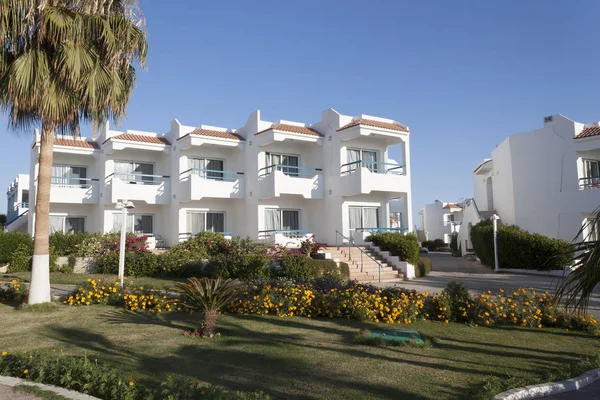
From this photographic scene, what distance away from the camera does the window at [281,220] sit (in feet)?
90.2

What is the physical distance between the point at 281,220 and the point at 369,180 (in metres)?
5.74

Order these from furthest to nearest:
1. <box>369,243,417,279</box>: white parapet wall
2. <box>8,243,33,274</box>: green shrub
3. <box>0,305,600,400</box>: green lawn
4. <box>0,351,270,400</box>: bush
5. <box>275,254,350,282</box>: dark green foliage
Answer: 1. <box>8,243,33,274</box>: green shrub
2. <box>369,243,417,279</box>: white parapet wall
3. <box>275,254,350,282</box>: dark green foliage
4. <box>0,305,600,400</box>: green lawn
5. <box>0,351,270,400</box>: bush

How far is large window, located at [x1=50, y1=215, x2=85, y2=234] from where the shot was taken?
2753 cm

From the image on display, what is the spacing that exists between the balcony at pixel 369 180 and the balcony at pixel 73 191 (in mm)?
13926

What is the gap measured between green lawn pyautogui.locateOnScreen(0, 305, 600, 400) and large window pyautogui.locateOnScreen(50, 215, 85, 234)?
17368 millimetres

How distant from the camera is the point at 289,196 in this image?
27.8 meters

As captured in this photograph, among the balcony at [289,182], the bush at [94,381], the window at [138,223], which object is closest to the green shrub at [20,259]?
the window at [138,223]

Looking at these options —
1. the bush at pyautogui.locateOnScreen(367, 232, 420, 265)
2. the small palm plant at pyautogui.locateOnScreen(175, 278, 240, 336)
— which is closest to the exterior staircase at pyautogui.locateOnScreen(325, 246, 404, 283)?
the bush at pyautogui.locateOnScreen(367, 232, 420, 265)

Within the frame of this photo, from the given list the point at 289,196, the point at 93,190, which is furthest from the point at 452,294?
the point at 93,190

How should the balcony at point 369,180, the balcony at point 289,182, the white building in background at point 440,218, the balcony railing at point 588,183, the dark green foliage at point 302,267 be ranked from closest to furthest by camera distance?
1. the dark green foliage at point 302,267
2. the balcony at point 369,180
3. the balcony at point 289,182
4. the balcony railing at point 588,183
5. the white building in background at point 440,218

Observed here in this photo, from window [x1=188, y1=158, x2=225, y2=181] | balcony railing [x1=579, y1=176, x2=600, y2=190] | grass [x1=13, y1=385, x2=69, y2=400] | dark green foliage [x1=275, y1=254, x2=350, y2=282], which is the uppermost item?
window [x1=188, y1=158, x2=225, y2=181]

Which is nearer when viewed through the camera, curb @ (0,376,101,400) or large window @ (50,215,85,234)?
curb @ (0,376,101,400)

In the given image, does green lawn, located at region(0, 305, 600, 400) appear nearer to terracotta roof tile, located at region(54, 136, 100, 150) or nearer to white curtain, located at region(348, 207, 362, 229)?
white curtain, located at region(348, 207, 362, 229)

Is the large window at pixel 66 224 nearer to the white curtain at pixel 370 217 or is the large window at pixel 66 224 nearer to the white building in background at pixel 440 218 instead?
the white curtain at pixel 370 217
